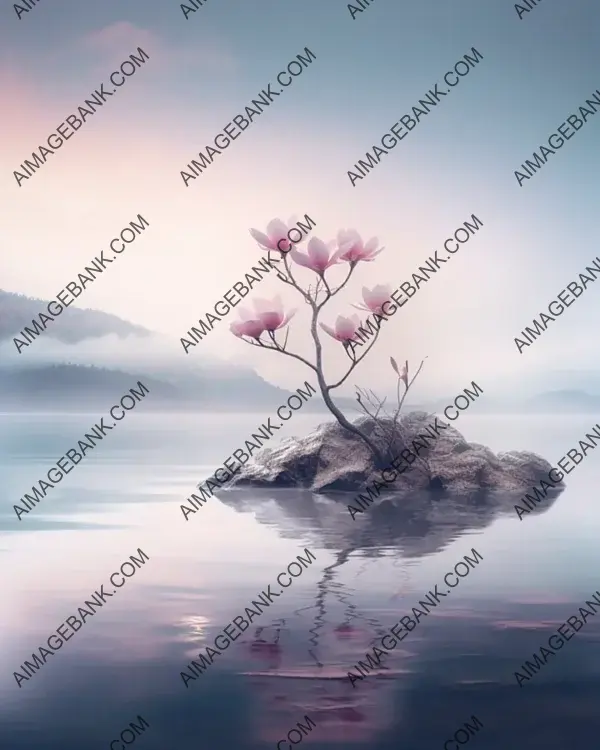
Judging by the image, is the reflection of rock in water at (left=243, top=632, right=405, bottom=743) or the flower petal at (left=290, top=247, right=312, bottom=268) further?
the flower petal at (left=290, top=247, right=312, bottom=268)

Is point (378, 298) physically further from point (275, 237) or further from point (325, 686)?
point (325, 686)

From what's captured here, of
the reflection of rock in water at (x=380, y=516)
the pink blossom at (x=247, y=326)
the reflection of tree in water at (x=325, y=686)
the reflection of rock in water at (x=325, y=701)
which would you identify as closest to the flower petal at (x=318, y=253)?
the pink blossom at (x=247, y=326)

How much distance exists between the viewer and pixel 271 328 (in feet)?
10.7

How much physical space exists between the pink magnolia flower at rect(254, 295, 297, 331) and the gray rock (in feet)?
1.96

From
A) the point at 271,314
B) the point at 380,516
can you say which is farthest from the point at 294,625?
the point at 271,314

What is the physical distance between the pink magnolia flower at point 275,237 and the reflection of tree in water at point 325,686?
1843 millimetres

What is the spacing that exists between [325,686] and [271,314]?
2039mm

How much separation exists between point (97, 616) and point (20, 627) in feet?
0.48

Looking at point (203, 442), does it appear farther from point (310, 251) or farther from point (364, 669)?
point (364, 669)

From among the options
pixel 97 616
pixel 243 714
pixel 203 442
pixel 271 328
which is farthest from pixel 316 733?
pixel 203 442

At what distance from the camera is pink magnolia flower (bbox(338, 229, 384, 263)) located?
3.24 metres

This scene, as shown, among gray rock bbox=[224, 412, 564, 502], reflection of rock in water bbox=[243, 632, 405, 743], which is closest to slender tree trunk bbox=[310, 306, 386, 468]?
gray rock bbox=[224, 412, 564, 502]

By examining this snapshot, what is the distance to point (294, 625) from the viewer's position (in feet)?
5.36

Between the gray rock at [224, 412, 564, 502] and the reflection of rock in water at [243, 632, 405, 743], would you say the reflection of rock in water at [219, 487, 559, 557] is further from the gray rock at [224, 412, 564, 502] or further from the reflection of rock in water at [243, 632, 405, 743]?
the reflection of rock in water at [243, 632, 405, 743]
